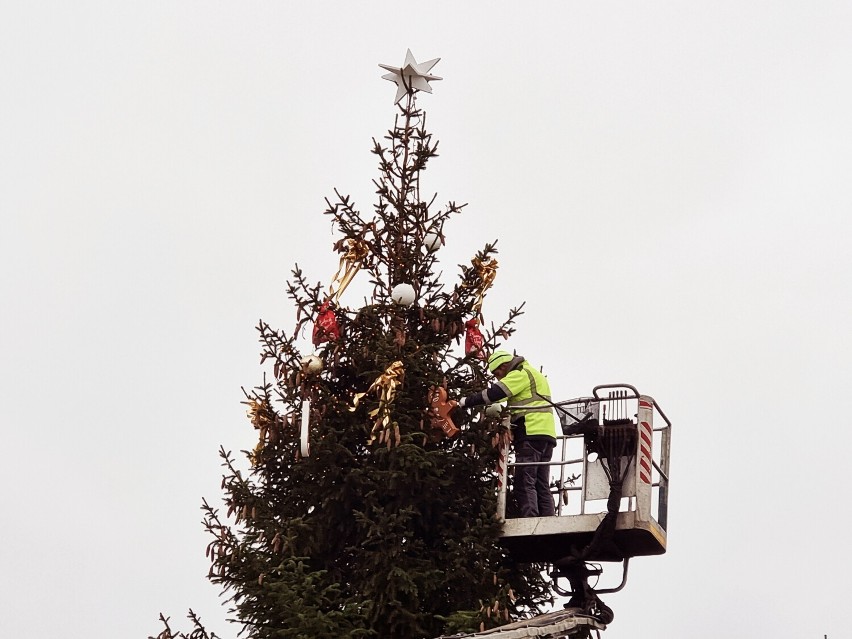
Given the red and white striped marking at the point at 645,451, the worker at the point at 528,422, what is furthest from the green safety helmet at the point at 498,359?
the red and white striped marking at the point at 645,451

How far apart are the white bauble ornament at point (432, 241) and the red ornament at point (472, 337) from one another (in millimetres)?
996

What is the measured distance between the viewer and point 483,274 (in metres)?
18.8

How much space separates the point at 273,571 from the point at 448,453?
2.45 metres

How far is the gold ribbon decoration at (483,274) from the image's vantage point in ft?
61.7

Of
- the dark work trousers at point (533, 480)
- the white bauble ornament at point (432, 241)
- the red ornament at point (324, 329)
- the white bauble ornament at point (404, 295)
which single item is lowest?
the dark work trousers at point (533, 480)

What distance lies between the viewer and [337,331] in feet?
60.5

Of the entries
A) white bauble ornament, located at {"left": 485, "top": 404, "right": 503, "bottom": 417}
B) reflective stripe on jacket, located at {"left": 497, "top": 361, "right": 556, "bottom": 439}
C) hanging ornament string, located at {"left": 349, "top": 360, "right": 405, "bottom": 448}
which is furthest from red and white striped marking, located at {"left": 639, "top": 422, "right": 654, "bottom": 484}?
Answer: hanging ornament string, located at {"left": 349, "top": 360, "right": 405, "bottom": 448}

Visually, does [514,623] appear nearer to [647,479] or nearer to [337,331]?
[647,479]

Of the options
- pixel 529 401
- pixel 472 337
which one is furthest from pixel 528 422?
pixel 472 337

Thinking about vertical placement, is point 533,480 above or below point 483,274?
below

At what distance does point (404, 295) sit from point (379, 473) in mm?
2181

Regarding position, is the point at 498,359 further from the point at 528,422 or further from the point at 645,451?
the point at 645,451

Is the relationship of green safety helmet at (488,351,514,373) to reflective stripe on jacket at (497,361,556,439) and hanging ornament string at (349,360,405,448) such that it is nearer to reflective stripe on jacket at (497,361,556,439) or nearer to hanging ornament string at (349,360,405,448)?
reflective stripe on jacket at (497,361,556,439)

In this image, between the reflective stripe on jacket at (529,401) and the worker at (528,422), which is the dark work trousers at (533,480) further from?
the reflective stripe on jacket at (529,401)
